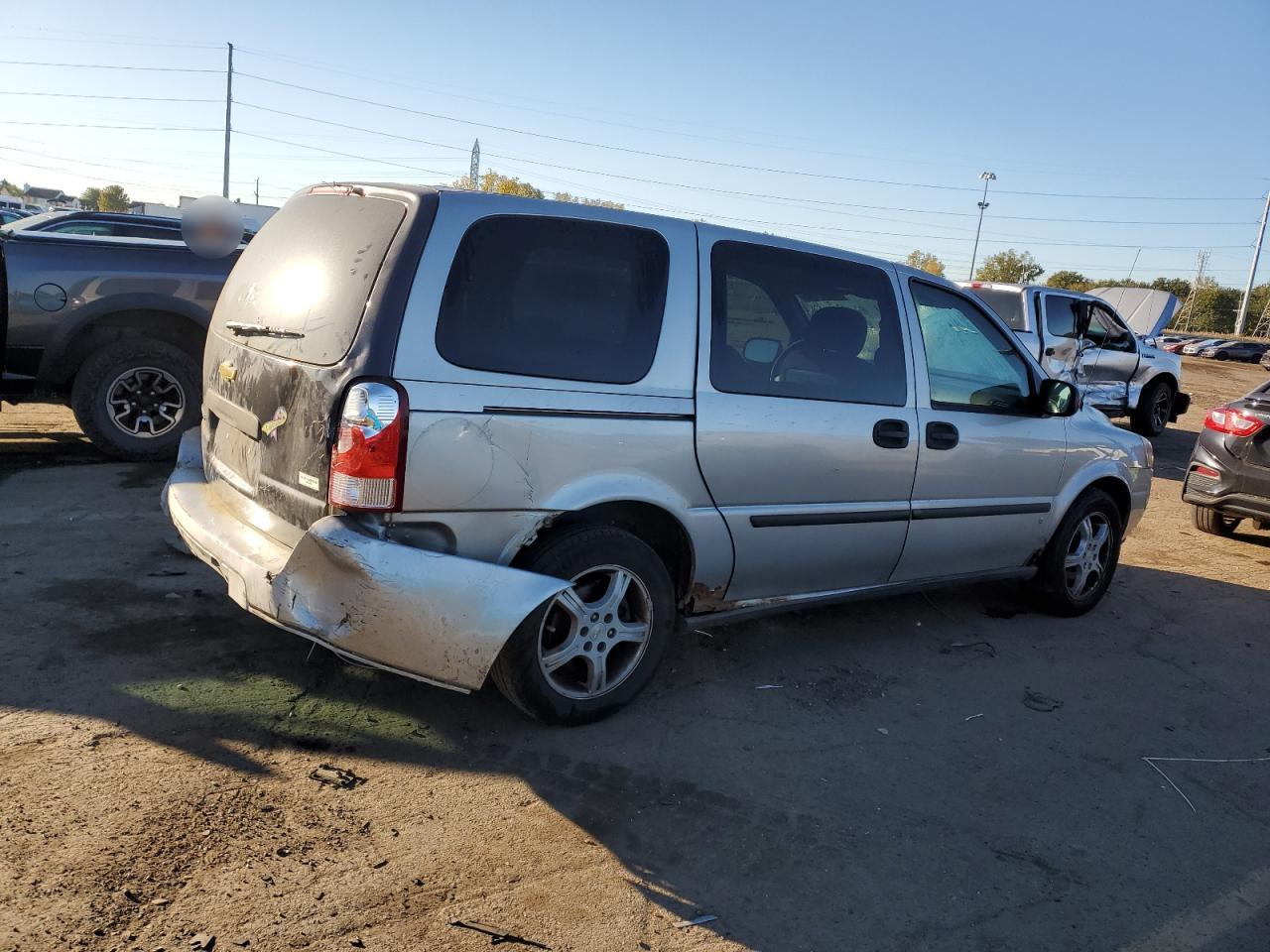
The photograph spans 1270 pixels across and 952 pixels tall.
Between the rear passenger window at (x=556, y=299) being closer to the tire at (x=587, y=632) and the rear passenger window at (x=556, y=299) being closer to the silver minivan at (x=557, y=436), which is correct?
the silver minivan at (x=557, y=436)

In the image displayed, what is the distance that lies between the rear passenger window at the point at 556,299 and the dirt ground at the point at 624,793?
4.53 feet

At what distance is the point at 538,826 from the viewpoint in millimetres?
2945

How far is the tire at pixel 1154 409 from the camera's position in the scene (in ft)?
45.1

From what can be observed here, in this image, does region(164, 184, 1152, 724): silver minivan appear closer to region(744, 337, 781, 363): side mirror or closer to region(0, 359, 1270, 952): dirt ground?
region(744, 337, 781, 363): side mirror

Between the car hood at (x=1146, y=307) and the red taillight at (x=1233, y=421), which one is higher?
the car hood at (x=1146, y=307)

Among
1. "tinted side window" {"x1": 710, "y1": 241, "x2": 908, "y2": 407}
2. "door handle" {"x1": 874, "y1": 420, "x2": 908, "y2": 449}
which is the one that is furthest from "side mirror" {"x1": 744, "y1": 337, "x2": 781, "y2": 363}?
"door handle" {"x1": 874, "y1": 420, "x2": 908, "y2": 449}

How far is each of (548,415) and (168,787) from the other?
166 cm

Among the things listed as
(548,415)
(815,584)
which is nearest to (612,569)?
(548,415)

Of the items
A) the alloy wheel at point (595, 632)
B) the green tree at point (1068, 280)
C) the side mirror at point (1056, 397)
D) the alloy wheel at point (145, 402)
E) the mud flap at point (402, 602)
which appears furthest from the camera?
the green tree at point (1068, 280)

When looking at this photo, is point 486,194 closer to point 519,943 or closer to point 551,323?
point 551,323

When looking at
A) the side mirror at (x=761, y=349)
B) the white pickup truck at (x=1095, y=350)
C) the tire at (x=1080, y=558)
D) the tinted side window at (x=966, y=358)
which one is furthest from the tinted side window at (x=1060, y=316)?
the side mirror at (x=761, y=349)

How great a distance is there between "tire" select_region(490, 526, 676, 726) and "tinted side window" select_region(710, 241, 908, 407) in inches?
31.8

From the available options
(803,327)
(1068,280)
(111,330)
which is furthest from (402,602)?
(1068,280)

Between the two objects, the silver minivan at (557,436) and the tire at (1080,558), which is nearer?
the silver minivan at (557,436)
